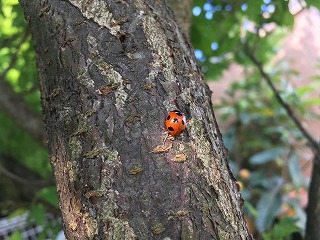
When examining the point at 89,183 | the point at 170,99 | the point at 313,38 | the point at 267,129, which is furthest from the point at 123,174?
the point at 313,38

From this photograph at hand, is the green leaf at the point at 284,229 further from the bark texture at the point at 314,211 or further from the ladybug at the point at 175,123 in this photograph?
the ladybug at the point at 175,123

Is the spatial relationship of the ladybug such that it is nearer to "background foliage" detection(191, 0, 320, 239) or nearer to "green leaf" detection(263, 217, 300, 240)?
"background foliage" detection(191, 0, 320, 239)

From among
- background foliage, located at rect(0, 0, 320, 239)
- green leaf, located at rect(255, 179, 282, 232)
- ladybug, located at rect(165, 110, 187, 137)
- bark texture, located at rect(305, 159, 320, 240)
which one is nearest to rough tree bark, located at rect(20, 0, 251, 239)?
ladybug, located at rect(165, 110, 187, 137)

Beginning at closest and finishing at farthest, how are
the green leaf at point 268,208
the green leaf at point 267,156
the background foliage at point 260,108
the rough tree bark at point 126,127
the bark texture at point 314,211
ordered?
the rough tree bark at point 126,127
the bark texture at point 314,211
the background foliage at point 260,108
the green leaf at point 268,208
the green leaf at point 267,156

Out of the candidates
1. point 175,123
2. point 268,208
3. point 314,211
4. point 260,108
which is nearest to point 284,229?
point 314,211

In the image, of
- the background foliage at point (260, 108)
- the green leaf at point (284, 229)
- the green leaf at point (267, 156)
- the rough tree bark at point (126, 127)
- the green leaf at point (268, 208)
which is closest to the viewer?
the rough tree bark at point (126, 127)

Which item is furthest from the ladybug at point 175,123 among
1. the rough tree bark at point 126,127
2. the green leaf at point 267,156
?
the green leaf at point 267,156

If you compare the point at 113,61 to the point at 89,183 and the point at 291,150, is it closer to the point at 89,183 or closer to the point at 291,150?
the point at 89,183

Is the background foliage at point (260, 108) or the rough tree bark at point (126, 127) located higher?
the background foliage at point (260, 108)
